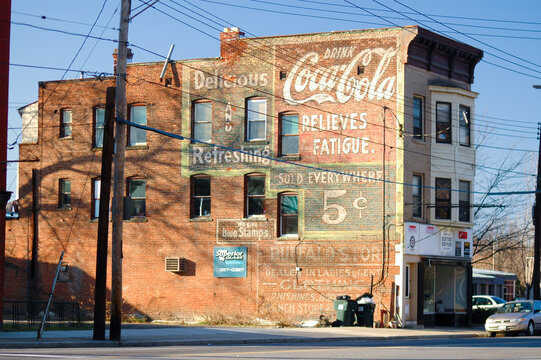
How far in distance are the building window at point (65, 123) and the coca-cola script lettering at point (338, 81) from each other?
1140 cm

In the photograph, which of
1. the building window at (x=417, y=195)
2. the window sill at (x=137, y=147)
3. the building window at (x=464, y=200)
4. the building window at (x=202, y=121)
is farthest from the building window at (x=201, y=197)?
the building window at (x=464, y=200)

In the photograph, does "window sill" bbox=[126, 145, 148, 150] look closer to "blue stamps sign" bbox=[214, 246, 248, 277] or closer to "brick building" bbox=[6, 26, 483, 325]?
"brick building" bbox=[6, 26, 483, 325]

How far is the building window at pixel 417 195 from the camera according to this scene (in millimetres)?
36703

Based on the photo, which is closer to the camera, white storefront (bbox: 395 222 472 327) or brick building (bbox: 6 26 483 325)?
white storefront (bbox: 395 222 472 327)

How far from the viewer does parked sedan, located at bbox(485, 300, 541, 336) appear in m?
32.5

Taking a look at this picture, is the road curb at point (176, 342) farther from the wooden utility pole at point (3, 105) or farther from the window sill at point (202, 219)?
the window sill at point (202, 219)

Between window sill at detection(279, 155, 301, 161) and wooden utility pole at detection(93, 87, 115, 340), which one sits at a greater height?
window sill at detection(279, 155, 301, 161)

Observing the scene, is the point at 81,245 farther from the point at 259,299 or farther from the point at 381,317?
the point at 381,317

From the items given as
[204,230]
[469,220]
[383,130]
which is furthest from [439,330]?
[204,230]

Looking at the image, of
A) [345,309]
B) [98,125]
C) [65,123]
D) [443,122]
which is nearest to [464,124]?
[443,122]

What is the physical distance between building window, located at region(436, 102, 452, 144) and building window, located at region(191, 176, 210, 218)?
1074cm

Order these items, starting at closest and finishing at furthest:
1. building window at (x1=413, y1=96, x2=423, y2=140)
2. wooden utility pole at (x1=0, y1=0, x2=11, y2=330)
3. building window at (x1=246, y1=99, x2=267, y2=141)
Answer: wooden utility pole at (x1=0, y1=0, x2=11, y2=330), building window at (x1=413, y1=96, x2=423, y2=140), building window at (x1=246, y1=99, x2=267, y2=141)

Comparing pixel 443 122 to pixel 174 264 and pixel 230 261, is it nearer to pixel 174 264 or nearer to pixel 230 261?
pixel 230 261

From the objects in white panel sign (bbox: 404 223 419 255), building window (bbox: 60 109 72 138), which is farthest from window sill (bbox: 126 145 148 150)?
white panel sign (bbox: 404 223 419 255)
